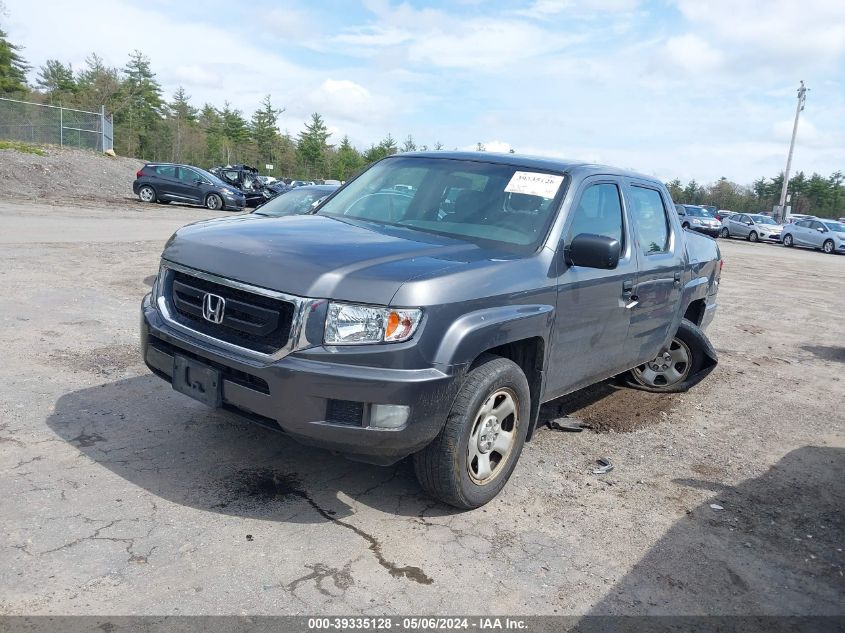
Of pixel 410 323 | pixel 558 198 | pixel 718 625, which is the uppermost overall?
pixel 558 198

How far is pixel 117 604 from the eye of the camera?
9.21 feet

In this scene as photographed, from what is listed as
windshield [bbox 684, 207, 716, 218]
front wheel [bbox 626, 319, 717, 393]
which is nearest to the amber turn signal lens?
front wheel [bbox 626, 319, 717, 393]

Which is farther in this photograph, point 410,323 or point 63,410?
point 63,410

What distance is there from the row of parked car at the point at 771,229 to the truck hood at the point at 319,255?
3180 cm

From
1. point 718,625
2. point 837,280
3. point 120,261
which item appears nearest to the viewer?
point 718,625

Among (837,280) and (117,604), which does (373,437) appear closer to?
(117,604)

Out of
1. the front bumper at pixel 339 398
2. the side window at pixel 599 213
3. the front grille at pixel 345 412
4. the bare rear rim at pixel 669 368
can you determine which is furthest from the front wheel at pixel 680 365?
the front grille at pixel 345 412

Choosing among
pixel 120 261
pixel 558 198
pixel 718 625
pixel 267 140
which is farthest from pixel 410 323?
pixel 267 140

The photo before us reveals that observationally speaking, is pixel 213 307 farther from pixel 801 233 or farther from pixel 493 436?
pixel 801 233

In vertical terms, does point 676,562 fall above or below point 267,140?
below

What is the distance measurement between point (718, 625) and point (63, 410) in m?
4.13

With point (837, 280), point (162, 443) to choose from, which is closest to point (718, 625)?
point (162, 443)

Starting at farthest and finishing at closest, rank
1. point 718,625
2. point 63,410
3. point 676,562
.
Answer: point 63,410 < point 676,562 < point 718,625

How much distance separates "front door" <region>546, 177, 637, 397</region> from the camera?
423 cm
